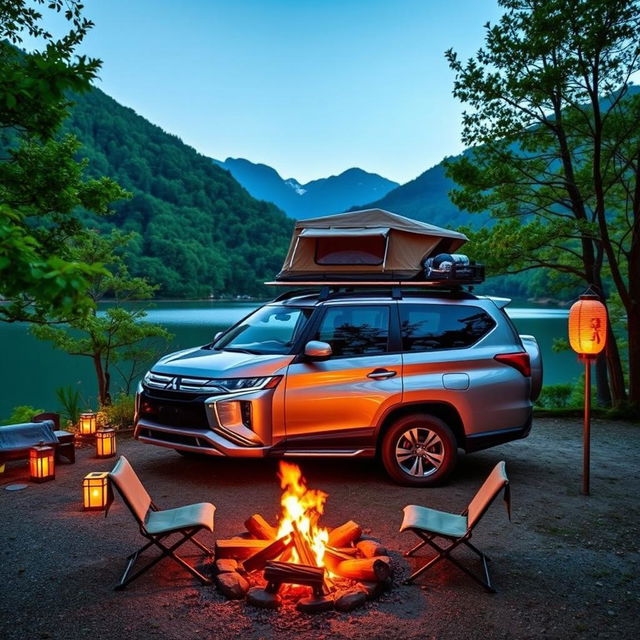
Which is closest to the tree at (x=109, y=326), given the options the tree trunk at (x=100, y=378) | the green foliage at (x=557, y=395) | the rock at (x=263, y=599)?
the tree trunk at (x=100, y=378)

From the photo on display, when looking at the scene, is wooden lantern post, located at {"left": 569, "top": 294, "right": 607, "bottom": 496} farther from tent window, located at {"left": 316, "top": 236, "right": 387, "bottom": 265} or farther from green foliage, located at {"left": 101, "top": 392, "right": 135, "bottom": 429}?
green foliage, located at {"left": 101, "top": 392, "right": 135, "bottom": 429}

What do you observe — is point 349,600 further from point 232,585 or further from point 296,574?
point 232,585

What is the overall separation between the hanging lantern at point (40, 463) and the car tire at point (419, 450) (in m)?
3.75

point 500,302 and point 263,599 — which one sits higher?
point 500,302

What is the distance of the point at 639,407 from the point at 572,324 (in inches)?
229

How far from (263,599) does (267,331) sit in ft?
11.9

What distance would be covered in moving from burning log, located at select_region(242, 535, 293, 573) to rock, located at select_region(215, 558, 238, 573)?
84 millimetres

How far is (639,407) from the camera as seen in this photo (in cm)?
1112

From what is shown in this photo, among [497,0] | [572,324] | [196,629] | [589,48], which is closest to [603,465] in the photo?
[572,324]

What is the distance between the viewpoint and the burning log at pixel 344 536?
4.38m

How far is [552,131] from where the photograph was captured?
12.6m

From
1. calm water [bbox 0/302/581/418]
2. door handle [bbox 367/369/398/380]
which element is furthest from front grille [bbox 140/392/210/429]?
calm water [bbox 0/302/581/418]

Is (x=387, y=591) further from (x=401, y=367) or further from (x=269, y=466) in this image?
(x=269, y=466)

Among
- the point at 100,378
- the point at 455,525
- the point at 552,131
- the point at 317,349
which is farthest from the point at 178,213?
the point at 455,525
